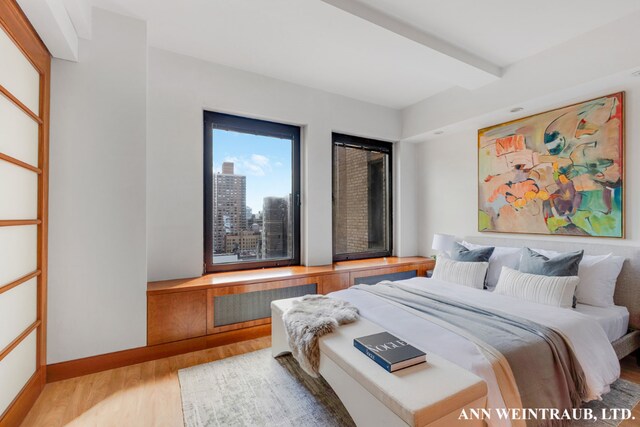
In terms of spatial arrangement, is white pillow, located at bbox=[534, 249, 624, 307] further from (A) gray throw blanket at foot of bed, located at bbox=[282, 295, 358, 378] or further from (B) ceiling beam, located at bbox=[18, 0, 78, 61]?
(B) ceiling beam, located at bbox=[18, 0, 78, 61]

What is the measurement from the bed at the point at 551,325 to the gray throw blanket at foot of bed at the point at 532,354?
84mm

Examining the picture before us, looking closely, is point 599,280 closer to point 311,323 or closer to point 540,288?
point 540,288

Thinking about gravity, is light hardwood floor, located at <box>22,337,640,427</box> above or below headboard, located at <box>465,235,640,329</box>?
below

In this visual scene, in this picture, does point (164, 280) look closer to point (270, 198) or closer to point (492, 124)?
point (270, 198)

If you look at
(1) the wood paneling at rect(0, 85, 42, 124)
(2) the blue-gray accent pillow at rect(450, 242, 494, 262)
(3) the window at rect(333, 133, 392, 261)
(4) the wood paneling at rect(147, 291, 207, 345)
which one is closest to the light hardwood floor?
(4) the wood paneling at rect(147, 291, 207, 345)

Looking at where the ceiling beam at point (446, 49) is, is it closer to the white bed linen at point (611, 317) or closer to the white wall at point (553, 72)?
the white wall at point (553, 72)

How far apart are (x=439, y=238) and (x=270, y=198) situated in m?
2.11

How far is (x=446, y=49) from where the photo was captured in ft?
8.22

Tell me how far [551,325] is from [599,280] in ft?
3.15

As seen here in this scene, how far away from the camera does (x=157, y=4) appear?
2.13m

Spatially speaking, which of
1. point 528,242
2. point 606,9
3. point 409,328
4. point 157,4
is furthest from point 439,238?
point 157,4

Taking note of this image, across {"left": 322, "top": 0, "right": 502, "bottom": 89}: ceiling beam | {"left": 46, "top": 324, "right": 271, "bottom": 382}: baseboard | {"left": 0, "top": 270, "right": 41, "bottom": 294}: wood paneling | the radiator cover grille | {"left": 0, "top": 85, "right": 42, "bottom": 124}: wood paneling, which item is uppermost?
{"left": 322, "top": 0, "right": 502, "bottom": 89}: ceiling beam

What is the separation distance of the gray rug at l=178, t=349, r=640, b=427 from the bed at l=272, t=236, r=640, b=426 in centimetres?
21

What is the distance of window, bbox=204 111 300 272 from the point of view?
308 centimetres
